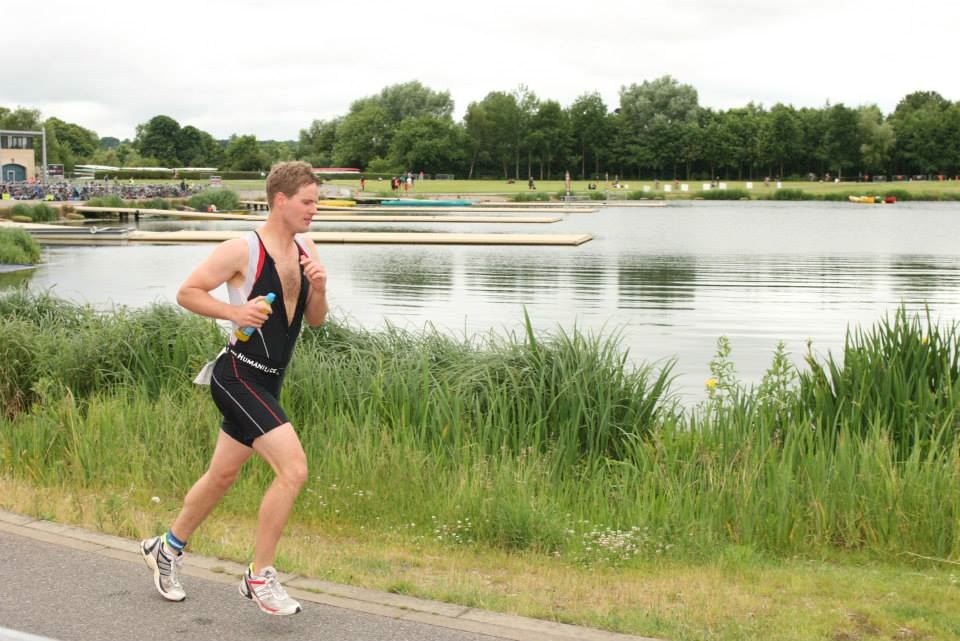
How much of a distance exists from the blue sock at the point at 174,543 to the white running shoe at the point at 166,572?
25 mm

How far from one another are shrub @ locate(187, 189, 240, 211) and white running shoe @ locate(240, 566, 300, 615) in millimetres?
60490

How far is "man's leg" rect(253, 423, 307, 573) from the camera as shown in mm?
4855

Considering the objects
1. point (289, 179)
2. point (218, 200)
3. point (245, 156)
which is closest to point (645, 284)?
point (289, 179)

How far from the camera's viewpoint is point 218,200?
63312mm

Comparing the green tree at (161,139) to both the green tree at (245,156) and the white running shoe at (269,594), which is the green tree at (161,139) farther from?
the white running shoe at (269,594)

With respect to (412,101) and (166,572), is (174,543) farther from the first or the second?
(412,101)

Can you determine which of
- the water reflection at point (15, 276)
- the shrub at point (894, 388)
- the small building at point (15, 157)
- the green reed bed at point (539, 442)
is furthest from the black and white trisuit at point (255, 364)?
the small building at point (15, 157)

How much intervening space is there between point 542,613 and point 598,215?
63340mm

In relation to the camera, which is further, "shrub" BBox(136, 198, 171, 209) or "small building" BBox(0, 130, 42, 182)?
"small building" BBox(0, 130, 42, 182)

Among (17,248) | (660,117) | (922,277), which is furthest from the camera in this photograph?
(660,117)

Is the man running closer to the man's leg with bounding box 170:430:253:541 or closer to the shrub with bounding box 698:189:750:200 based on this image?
the man's leg with bounding box 170:430:253:541

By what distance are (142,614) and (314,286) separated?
63.6 inches

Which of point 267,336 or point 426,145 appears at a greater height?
point 426,145

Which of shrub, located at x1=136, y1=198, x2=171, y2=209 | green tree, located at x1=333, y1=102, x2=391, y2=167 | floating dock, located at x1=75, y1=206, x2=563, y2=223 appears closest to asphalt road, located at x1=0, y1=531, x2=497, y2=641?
floating dock, located at x1=75, y1=206, x2=563, y2=223
